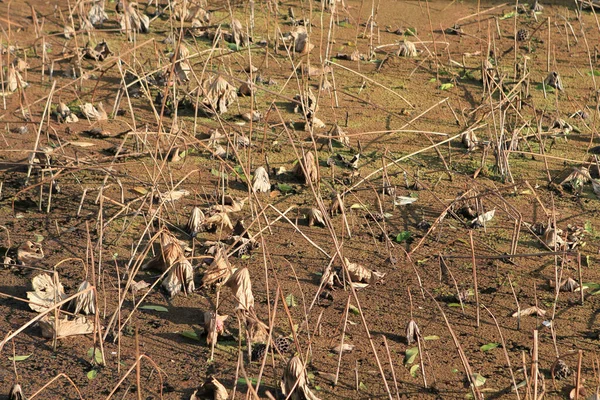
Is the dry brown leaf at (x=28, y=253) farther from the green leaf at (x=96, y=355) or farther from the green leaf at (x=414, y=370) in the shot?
the green leaf at (x=414, y=370)

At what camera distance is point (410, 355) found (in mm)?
2574

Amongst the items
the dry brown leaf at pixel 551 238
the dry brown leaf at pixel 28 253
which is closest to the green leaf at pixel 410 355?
the dry brown leaf at pixel 551 238

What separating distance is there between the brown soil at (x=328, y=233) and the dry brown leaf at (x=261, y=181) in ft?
0.15

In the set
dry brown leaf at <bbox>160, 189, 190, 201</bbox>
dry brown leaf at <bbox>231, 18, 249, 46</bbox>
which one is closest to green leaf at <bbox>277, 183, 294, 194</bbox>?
dry brown leaf at <bbox>160, 189, 190, 201</bbox>

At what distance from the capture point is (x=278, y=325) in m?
2.70

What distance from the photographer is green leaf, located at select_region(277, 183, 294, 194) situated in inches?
141

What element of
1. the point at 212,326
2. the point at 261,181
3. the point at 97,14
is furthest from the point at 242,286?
the point at 97,14

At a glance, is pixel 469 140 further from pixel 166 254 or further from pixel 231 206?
pixel 166 254

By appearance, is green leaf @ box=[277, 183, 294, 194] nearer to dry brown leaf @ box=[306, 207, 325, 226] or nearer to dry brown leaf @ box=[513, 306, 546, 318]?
dry brown leaf @ box=[306, 207, 325, 226]

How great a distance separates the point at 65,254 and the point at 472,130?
193 cm

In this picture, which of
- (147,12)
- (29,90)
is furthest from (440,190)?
(147,12)

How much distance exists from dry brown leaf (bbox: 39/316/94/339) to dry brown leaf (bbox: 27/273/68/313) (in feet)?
0.23

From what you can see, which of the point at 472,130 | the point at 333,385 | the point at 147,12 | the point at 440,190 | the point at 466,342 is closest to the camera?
the point at 333,385

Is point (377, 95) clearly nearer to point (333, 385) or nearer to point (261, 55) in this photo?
point (261, 55)
